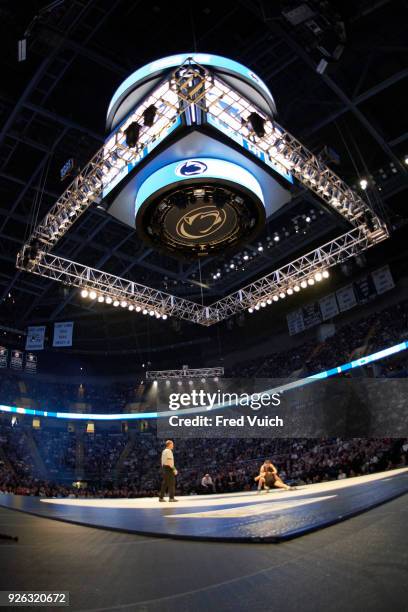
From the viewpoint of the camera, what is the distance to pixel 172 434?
2892cm

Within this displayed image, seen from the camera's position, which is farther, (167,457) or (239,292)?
(239,292)

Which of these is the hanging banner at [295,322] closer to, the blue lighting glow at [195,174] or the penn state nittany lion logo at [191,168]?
the blue lighting glow at [195,174]

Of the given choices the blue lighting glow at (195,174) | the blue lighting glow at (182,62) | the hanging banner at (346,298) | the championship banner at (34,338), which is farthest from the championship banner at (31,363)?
Answer: the blue lighting glow at (182,62)

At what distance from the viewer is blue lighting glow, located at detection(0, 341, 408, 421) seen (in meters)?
18.8

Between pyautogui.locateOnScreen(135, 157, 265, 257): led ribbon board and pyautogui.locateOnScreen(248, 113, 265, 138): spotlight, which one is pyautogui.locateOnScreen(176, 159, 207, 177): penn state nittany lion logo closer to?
pyautogui.locateOnScreen(135, 157, 265, 257): led ribbon board

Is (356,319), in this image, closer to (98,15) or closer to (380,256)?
(380,256)

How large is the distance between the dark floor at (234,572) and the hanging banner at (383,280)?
68.3 ft

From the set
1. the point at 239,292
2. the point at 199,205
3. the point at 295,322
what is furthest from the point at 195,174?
the point at 295,322

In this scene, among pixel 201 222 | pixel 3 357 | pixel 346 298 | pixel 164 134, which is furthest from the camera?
Result: pixel 3 357

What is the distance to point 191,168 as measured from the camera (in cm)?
752

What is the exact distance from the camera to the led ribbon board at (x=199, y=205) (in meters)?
7.44

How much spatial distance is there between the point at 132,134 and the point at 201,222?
7.42 ft

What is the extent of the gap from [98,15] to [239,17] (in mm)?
3393

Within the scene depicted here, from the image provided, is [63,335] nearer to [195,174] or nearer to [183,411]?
[183,411]
